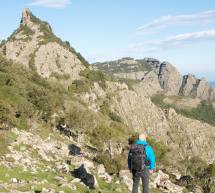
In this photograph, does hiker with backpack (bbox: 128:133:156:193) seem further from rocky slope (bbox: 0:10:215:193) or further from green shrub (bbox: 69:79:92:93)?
green shrub (bbox: 69:79:92:93)

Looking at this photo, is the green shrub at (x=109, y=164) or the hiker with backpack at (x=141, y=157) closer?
the hiker with backpack at (x=141, y=157)

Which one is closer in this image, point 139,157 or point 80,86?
point 139,157

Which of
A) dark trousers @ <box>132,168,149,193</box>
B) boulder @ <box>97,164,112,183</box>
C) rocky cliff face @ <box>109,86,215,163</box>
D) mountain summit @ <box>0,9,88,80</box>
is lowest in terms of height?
rocky cliff face @ <box>109,86,215,163</box>

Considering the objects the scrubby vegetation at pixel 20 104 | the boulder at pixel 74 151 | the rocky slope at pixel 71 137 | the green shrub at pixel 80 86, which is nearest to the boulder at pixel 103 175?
Result: the rocky slope at pixel 71 137

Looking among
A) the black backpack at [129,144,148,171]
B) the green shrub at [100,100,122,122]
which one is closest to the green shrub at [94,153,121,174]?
the black backpack at [129,144,148,171]

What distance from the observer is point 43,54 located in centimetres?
17075

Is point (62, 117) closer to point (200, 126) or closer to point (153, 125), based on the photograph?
point (153, 125)

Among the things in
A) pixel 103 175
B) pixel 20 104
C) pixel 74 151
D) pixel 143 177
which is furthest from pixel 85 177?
pixel 20 104

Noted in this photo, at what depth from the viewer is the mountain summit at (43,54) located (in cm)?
16238

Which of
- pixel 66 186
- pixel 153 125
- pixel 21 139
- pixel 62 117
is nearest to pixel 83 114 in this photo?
pixel 62 117

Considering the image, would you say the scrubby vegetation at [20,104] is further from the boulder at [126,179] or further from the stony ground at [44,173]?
the boulder at [126,179]

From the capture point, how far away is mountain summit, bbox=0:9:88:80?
16238 cm

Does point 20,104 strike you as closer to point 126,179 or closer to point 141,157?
point 126,179

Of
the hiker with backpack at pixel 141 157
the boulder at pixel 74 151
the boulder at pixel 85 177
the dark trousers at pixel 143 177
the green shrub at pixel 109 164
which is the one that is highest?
the hiker with backpack at pixel 141 157
